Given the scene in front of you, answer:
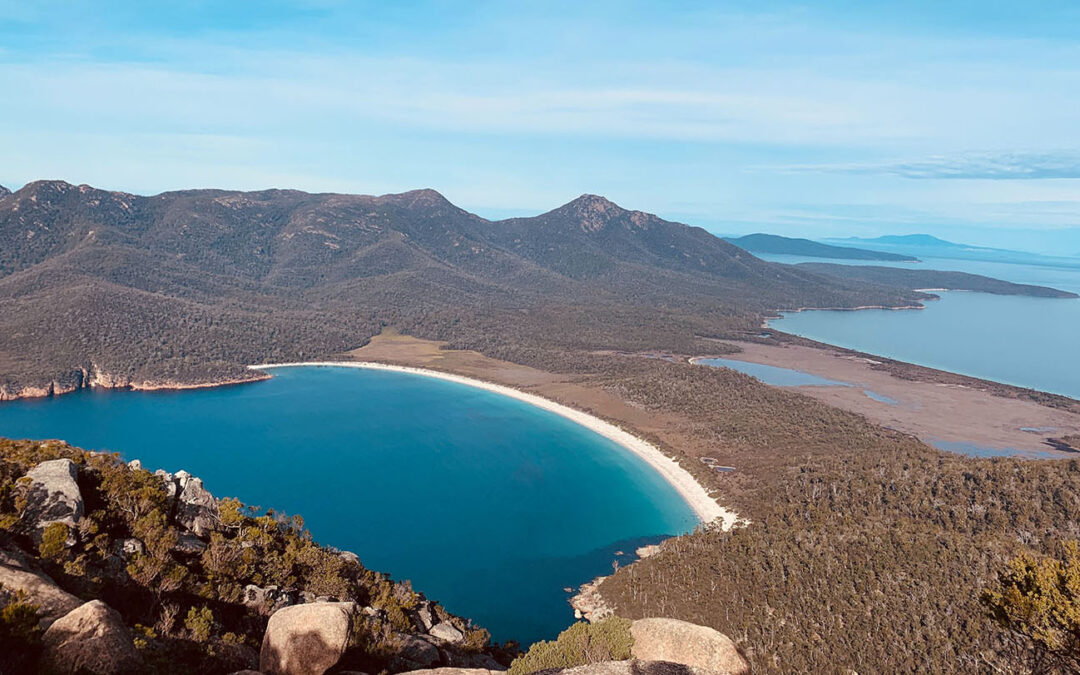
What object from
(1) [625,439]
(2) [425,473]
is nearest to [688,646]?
(2) [425,473]

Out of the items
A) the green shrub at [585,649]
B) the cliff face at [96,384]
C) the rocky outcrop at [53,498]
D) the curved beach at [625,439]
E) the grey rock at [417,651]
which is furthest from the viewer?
the cliff face at [96,384]

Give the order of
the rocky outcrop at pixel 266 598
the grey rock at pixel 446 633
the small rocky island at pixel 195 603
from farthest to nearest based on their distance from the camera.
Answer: the grey rock at pixel 446 633, the rocky outcrop at pixel 266 598, the small rocky island at pixel 195 603

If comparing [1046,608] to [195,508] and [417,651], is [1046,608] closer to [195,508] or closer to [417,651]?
[417,651]

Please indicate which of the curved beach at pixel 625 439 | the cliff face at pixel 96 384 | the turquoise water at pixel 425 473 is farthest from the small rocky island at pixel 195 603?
the cliff face at pixel 96 384

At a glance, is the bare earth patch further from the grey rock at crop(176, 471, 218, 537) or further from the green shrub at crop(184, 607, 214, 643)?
the green shrub at crop(184, 607, 214, 643)

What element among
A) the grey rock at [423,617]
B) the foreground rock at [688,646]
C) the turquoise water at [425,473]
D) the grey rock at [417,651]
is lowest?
the turquoise water at [425,473]

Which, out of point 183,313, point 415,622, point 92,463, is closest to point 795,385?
point 415,622

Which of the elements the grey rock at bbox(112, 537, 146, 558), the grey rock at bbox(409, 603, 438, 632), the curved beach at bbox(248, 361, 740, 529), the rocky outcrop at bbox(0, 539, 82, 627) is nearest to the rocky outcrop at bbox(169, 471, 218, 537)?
the grey rock at bbox(112, 537, 146, 558)

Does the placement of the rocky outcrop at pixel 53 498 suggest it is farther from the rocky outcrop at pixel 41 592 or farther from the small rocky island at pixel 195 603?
the rocky outcrop at pixel 41 592
